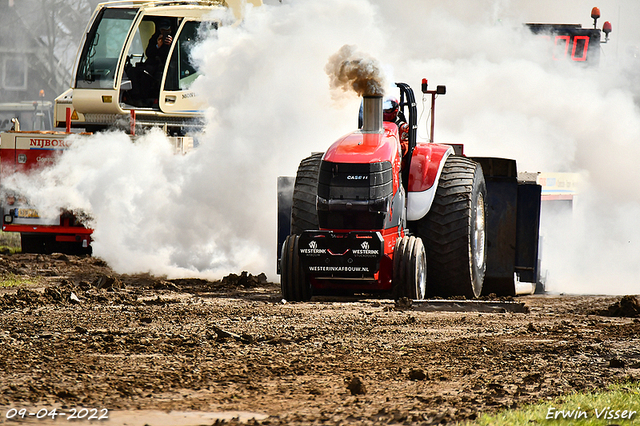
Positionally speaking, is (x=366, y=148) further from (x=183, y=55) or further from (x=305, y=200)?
(x=183, y=55)

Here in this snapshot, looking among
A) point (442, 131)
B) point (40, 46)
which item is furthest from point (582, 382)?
point (40, 46)

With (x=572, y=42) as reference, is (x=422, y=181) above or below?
below

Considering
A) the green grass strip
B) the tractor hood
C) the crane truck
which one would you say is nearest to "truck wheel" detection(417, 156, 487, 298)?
the tractor hood

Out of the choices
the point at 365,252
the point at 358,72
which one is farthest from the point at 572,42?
the point at 365,252

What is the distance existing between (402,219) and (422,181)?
52cm

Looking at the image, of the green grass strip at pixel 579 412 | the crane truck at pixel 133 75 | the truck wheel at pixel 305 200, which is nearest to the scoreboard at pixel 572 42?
the crane truck at pixel 133 75

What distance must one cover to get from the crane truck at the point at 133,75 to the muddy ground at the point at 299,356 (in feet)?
19.4

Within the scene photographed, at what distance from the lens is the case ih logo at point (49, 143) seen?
14195mm

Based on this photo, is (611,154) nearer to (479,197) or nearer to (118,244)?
(479,197)

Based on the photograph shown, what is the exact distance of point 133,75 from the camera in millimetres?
15930

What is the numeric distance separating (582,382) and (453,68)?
1443 centimetres

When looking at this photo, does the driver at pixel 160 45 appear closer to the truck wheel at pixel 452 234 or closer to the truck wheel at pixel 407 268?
the truck wheel at pixel 452 234

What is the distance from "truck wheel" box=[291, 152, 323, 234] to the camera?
10.2 metres

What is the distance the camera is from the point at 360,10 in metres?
16.6
